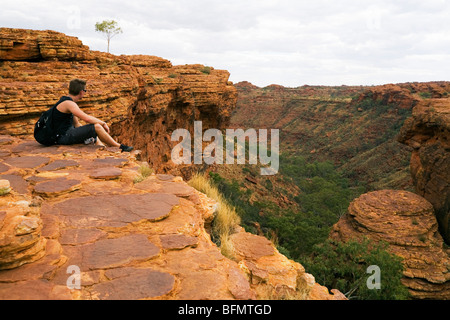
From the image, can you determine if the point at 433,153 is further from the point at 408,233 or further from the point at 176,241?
the point at 176,241

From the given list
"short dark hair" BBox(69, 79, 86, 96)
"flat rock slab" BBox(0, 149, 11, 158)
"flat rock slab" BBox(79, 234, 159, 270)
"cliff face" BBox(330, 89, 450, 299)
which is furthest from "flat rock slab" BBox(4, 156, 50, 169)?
"cliff face" BBox(330, 89, 450, 299)

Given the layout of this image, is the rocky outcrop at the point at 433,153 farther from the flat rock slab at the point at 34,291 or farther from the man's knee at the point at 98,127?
the flat rock slab at the point at 34,291

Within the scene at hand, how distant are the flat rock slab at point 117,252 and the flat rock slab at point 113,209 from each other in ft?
0.93

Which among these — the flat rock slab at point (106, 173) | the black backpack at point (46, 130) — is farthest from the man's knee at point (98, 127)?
the flat rock slab at point (106, 173)

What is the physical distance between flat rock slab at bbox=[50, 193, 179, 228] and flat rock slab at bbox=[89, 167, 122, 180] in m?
0.60

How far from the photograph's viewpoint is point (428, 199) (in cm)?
1920

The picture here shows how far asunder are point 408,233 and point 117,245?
59.0ft

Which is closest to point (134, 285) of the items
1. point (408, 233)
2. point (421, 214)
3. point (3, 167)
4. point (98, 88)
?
point (3, 167)

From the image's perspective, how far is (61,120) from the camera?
480 centimetres

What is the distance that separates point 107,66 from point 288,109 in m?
69.5

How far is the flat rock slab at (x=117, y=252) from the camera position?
2062 mm

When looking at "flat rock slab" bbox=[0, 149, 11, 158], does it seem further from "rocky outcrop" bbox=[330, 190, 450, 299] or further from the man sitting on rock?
"rocky outcrop" bbox=[330, 190, 450, 299]

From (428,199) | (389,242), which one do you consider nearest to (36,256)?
(389,242)

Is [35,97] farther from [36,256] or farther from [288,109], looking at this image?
[288,109]
